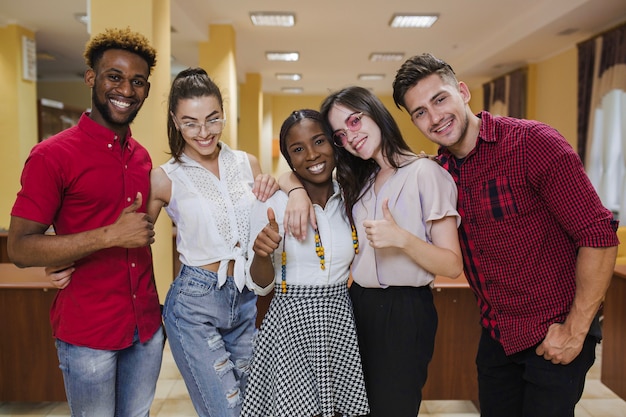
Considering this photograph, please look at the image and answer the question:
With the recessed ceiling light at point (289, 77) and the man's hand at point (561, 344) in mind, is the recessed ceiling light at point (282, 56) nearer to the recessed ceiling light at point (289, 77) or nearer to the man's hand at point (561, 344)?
the recessed ceiling light at point (289, 77)

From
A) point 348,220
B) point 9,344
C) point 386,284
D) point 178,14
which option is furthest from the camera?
point 178,14

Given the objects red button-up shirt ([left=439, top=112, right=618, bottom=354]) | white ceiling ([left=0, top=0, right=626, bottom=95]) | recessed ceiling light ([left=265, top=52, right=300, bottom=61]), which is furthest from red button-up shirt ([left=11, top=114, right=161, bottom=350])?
recessed ceiling light ([left=265, top=52, right=300, bottom=61])

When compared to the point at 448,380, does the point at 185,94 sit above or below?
above

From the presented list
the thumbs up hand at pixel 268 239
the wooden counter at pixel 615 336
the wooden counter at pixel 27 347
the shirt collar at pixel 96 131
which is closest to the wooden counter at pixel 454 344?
the wooden counter at pixel 615 336

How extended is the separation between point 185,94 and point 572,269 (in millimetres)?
1420

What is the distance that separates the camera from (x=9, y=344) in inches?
115

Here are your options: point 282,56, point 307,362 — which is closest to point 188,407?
point 307,362

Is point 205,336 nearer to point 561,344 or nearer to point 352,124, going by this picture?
point 352,124

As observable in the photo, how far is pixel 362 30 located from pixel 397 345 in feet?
22.2

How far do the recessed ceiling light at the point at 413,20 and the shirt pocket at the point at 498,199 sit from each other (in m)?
5.66

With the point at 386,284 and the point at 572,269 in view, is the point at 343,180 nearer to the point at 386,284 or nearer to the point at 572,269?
the point at 386,284

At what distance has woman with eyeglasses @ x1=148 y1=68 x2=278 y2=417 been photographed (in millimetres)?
1670

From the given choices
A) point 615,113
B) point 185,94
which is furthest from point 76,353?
point 615,113

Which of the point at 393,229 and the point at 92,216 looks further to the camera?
the point at 92,216
